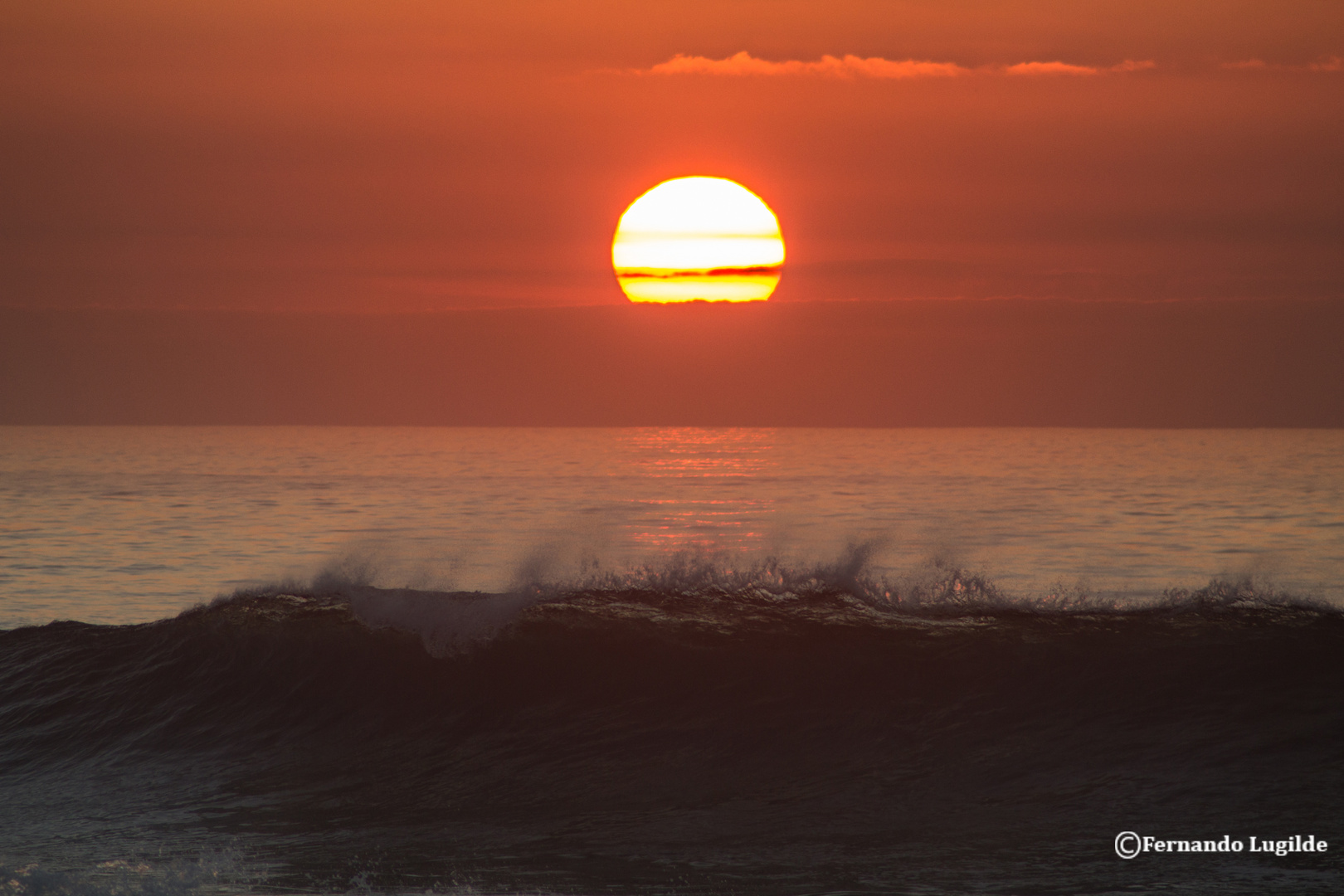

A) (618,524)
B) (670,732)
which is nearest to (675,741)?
(670,732)

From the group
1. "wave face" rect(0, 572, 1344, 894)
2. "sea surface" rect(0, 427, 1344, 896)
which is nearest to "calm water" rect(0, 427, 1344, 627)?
"sea surface" rect(0, 427, 1344, 896)

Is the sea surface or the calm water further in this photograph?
the calm water

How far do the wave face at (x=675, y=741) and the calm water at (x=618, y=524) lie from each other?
8.19 ft

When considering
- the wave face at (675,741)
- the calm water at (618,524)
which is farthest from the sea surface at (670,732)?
the calm water at (618,524)

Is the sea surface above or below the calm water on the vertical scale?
below

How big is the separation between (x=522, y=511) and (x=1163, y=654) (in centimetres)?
2730

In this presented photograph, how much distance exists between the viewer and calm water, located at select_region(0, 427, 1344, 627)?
66.6ft

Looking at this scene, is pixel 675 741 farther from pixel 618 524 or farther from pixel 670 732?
pixel 618 524

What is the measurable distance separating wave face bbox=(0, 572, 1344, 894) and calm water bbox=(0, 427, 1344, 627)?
8.19 feet

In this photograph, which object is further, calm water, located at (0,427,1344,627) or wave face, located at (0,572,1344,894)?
calm water, located at (0,427,1344,627)

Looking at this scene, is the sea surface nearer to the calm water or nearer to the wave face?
the wave face

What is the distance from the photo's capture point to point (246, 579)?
2077cm

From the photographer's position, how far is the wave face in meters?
7.58

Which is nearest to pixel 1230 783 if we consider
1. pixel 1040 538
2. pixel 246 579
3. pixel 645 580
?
pixel 645 580
